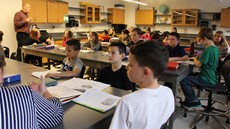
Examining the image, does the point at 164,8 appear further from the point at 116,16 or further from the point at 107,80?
the point at 107,80

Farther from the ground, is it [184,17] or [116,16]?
[116,16]

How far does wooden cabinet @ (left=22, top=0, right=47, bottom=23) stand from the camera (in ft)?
18.3

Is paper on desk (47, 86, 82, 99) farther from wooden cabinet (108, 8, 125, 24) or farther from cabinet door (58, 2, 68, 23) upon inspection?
wooden cabinet (108, 8, 125, 24)

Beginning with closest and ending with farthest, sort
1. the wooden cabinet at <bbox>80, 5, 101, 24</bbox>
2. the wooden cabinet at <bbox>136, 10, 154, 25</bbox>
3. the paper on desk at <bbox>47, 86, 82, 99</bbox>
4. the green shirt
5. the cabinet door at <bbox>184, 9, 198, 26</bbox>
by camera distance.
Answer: the paper on desk at <bbox>47, 86, 82, 99</bbox> < the green shirt < the wooden cabinet at <bbox>80, 5, 101, 24</bbox> < the cabinet door at <bbox>184, 9, 198, 26</bbox> < the wooden cabinet at <bbox>136, 10, 154, 25</bbox>

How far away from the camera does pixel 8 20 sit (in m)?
5.22

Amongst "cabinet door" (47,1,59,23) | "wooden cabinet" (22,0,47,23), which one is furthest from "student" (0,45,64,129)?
"cabinet door" (47,1,59,23)

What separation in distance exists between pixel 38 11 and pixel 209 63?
496cm

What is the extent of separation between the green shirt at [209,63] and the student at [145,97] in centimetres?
175

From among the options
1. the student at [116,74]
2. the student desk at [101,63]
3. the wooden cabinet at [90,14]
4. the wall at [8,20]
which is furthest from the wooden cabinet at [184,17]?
the student at [116,74]

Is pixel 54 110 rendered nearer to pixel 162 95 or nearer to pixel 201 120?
pixel 162 95

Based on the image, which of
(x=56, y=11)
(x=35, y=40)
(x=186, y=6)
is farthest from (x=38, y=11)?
(x=186, y=6)

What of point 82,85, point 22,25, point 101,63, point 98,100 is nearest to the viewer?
point 98,100

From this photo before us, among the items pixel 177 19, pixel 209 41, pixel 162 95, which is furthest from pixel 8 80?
pixel 177 19

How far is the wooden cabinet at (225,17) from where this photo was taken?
705 centimetres
